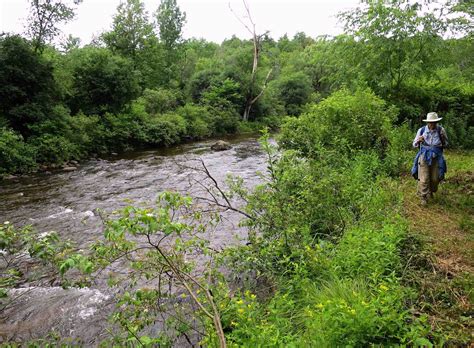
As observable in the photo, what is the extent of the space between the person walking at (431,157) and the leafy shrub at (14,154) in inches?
602

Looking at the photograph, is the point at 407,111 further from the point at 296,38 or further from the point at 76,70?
the point at 296,38

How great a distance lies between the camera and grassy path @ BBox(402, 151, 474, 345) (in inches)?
125

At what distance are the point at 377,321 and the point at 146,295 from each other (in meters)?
2.36

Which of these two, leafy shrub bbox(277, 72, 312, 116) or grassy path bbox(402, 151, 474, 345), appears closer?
grassy path bbox(402, 151, 474, 345)

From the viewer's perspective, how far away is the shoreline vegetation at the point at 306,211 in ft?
10.6

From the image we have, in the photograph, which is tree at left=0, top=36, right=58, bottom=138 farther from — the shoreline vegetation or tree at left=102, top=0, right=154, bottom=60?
tree at left=102, top=0, right=154, bottom=60

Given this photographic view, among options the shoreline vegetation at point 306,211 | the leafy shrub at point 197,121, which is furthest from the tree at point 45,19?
the leafy shrub at point 197,121

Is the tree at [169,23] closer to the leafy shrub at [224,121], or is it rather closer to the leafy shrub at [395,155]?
the leafy shrub at [224,121]

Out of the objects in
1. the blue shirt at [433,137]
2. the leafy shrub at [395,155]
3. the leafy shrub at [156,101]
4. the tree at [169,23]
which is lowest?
the leafy shrub at [395,155]

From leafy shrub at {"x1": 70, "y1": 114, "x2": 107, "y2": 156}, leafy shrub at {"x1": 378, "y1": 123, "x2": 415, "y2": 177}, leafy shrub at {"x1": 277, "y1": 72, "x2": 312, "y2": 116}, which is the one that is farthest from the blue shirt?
leafy shrub at {"x1": 277, "y1": 72, "x2": 312, "y2": 116}

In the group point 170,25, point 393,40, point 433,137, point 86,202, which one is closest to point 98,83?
point 86,202

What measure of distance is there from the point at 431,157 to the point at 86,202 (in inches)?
379

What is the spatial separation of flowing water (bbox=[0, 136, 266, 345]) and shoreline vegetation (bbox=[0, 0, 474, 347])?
39cm

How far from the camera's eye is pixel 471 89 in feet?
44.9
